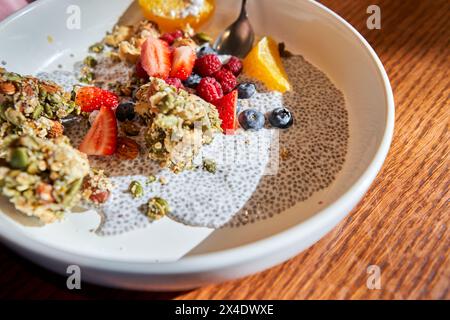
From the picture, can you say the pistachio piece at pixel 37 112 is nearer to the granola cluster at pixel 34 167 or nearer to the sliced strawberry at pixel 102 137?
the granola cluster at pixel 34 167

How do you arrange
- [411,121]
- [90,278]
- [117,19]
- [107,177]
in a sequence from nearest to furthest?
[90,278]
[107,177]
[411,121]
[117,19]

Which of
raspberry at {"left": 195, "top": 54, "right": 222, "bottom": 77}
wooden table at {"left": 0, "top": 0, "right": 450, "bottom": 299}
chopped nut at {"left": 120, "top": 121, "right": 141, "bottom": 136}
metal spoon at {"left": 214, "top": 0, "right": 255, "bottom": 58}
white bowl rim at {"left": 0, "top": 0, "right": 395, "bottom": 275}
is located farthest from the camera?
metal spoon at {"left": 214, "top": 0, "right": 255, "bottom": 58}

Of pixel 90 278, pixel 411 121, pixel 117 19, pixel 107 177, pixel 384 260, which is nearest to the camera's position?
pixel 90 278

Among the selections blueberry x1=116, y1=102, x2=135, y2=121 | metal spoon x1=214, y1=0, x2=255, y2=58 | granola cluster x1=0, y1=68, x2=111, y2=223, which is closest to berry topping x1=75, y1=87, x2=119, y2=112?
blueberry x1=116, y1=102, x2=135, y2=121

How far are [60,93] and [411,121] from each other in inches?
31.5

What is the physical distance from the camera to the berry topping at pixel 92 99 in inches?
42.2

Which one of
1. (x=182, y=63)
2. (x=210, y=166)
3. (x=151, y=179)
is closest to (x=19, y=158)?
(x=151, y=179)

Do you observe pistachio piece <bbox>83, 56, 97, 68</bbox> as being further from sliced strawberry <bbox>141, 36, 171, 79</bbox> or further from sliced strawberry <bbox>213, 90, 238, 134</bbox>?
sliced strawberry <bbox>213, 90, 238, 134</bbox>

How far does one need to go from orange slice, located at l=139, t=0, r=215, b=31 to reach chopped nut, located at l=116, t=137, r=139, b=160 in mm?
430

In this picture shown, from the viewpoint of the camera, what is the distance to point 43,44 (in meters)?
1.21

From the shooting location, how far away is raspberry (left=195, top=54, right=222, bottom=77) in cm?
115
